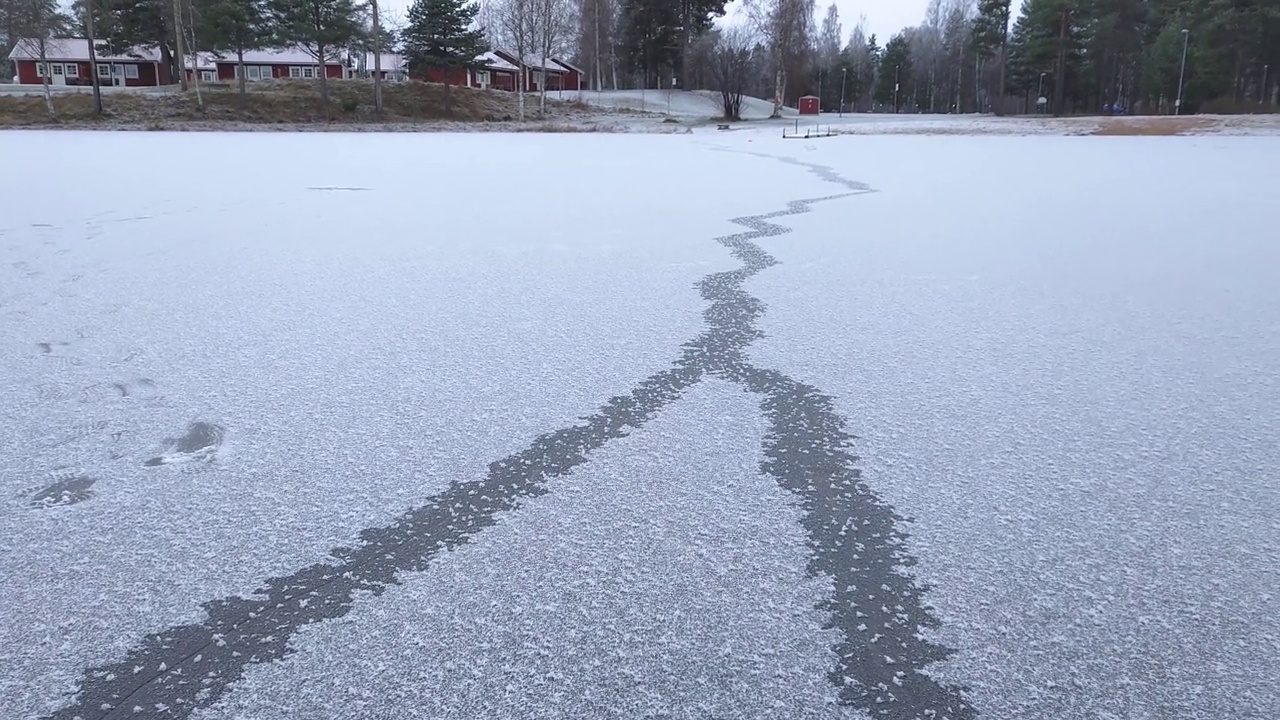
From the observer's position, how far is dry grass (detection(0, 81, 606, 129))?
25234 millimetres

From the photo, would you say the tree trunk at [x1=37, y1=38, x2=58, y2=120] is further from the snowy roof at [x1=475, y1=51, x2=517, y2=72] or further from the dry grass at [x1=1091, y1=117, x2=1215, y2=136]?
the dry grass at [x1=1091, y1=117, x2=1215, y2=136]

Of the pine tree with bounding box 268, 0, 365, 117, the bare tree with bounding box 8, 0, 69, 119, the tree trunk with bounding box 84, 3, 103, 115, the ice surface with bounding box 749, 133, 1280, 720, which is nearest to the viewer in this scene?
the ice surface with bounding box 749, 133, 1280, 720

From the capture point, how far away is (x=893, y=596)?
1.38m

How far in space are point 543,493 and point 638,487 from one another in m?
0.19

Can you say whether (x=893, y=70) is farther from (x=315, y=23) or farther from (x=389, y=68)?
(x=315, y=23)

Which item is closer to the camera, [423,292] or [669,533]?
[669,533]

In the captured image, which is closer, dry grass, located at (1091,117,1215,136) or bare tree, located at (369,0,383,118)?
dry grass, located at (1091,117,1215,136)

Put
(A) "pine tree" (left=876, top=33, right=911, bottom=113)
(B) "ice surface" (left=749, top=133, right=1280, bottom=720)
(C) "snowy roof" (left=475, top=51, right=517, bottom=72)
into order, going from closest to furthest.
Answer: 1. (B) "ice surface" (left=749, top=133, right=1280, bottom=720)
2. (C) "snowy roof" (left=475, top=51, right=517, bottom=72)
3. (A) "pine tree" (left=876, top=33, right=911, bottom=113)


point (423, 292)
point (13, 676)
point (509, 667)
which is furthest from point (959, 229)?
point (13, 676)

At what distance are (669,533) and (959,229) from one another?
4394 millimetres

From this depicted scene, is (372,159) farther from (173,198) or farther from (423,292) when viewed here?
(423,292)

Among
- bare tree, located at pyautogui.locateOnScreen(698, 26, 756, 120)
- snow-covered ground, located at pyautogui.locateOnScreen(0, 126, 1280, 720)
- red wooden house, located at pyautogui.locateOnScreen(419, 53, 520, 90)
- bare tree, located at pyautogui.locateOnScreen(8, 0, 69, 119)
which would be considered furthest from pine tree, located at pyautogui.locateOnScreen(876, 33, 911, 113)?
snow-covered ground, located at pyautogui.locateOnScreen(0, 126, 1280, 720)

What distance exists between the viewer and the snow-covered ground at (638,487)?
1204 mm

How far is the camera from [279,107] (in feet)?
93.1
